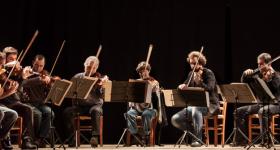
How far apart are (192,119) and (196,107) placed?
0.18 meters

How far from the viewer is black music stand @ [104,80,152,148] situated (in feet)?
21.9

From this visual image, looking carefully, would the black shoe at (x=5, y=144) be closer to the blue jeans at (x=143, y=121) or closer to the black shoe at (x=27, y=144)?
the black shoe at (x=27, y=144)

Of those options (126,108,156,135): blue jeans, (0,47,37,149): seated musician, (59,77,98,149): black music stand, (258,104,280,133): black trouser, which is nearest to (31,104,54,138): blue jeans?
(0,47,37,149): seated musician

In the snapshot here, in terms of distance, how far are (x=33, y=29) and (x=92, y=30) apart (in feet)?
3.08

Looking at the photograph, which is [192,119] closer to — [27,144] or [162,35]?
[162,35]

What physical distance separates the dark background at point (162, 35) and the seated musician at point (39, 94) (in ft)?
4.01

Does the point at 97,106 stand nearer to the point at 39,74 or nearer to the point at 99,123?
the point at 99,123

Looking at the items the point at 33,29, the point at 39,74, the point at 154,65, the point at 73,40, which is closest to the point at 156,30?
the point at 154,65

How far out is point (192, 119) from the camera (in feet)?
23.2

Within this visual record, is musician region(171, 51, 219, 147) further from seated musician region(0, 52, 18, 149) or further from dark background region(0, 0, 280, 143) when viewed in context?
seated musician region(0, 52, 18, 149)

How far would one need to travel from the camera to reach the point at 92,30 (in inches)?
326

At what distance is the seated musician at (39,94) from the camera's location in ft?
21.5

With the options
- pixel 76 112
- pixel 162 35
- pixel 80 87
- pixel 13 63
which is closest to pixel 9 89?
pixel 13 63

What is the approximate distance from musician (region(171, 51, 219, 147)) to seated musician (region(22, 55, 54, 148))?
1.80 meters
